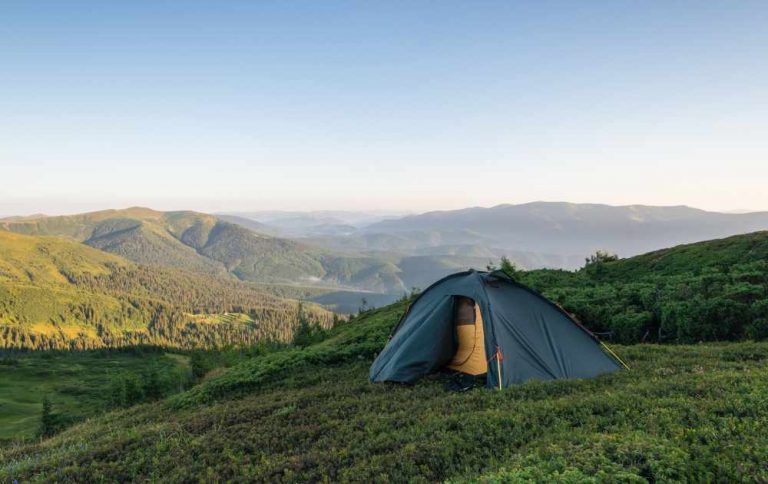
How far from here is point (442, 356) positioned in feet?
49.3

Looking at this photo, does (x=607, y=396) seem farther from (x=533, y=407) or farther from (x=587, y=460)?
(x=587, y=460)

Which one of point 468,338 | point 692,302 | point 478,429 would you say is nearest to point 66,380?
point 468,338

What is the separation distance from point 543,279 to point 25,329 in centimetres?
23485

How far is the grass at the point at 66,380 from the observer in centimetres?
7159

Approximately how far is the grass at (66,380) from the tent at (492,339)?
54280 mm

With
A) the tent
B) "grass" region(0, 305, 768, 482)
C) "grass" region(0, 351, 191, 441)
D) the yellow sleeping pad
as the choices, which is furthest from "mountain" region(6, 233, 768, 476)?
"grass" region(0, 351, 191, 441)

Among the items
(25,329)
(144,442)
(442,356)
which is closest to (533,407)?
(442,356)

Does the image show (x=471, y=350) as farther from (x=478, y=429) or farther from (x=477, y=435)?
(x=477, y=435)

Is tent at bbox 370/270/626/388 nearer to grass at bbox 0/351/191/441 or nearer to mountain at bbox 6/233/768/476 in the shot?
mountain at bbox 6/233/768/476

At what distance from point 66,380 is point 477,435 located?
141258 mm

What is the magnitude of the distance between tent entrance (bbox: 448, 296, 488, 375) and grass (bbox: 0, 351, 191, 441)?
54932 mm

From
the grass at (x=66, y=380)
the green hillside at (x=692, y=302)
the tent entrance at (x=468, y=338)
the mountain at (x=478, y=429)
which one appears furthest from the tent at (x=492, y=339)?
the grass at (x=66, y=380)

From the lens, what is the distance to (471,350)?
15.0 m

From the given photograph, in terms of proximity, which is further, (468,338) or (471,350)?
(468,338)
